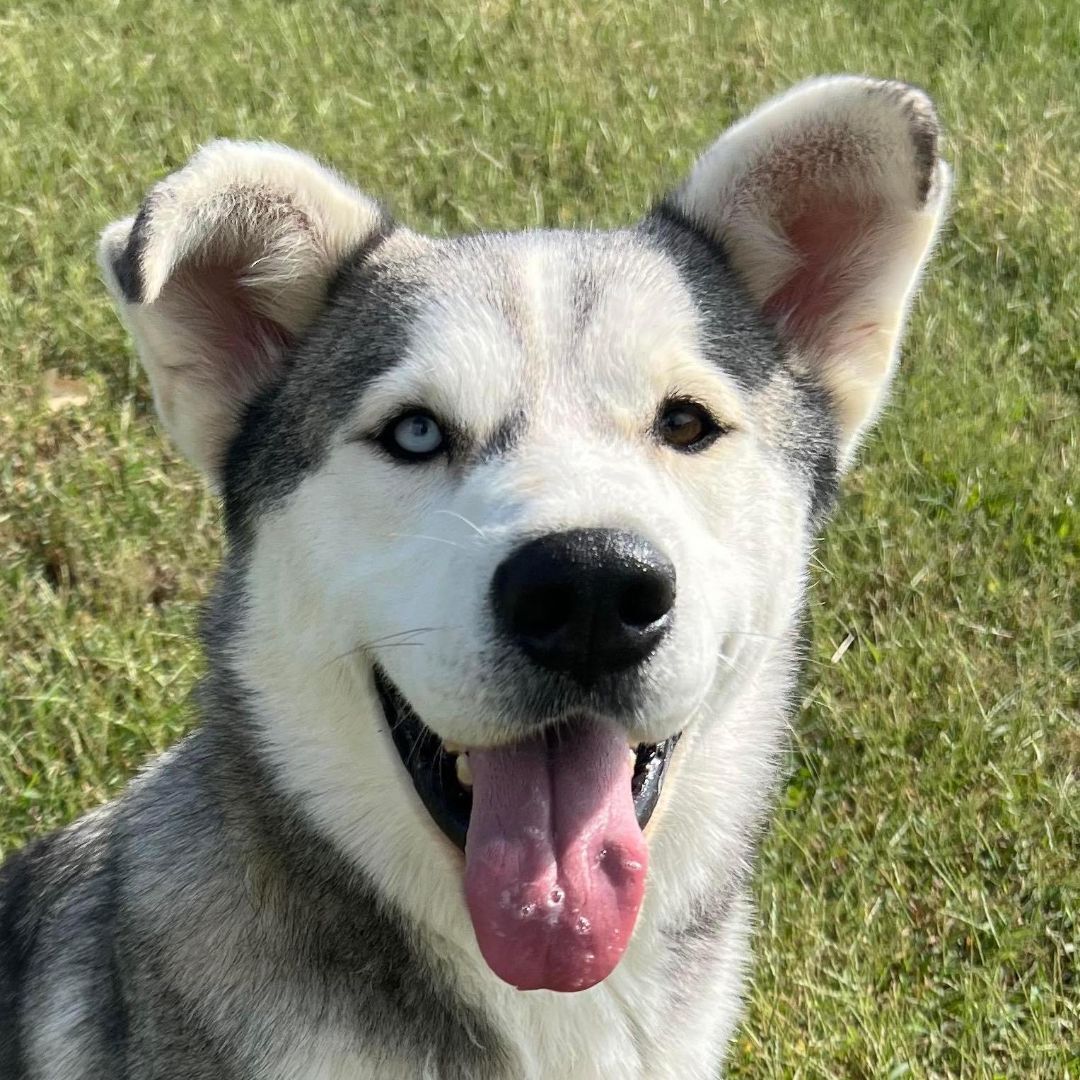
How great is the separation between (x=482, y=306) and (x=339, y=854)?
4.06ft

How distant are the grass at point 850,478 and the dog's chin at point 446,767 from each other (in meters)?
1.59

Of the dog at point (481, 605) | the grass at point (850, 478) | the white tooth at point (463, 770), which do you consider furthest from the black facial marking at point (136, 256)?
the grass at point (850, 478)

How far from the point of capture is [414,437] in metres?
2.67

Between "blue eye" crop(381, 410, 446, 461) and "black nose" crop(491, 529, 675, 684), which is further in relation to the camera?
"blue eye" crop(381, 410, 446, 461)

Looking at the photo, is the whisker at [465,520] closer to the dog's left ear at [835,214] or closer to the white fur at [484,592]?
the white fur at [484,592]

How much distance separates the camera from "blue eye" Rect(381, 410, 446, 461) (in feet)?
8.72

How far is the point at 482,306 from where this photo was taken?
2748mm

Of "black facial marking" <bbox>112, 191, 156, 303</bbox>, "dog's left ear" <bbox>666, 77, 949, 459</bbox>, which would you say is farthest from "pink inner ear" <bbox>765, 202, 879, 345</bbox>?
"black facial marking" <bbox>112, 191, 156, 303</bbox>

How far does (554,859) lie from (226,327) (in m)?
1.46

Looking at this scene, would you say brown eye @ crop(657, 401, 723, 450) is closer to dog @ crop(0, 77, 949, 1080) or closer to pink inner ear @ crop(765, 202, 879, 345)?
dog @ crop(0, 77, 949, 1080)

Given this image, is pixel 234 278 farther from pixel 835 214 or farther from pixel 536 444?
pixel 835 214

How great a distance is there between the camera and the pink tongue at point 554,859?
2.47 meters

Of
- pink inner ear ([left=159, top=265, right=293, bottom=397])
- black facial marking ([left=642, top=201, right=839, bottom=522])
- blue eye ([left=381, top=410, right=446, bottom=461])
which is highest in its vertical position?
pink inner ear ([left=159, top=265, right=293, bottom=397])

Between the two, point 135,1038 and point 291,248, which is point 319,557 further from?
point 135,1038
